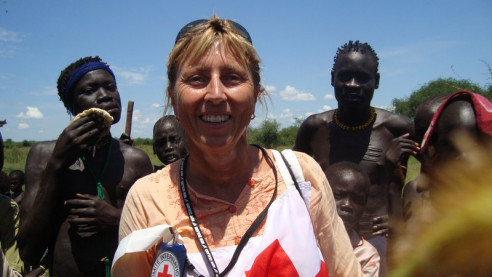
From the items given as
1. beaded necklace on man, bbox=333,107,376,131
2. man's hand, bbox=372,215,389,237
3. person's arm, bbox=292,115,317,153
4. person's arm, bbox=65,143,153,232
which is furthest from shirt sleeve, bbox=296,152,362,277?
person's arm, bbox=292,115,317,153

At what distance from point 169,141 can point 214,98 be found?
2199 mm

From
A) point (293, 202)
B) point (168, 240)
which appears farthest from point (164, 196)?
point (293, 202)

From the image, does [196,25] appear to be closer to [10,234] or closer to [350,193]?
[350,193]

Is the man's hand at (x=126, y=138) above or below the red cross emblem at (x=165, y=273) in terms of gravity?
above

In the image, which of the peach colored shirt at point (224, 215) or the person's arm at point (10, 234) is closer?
the peach colored shirt at point (224, 215)

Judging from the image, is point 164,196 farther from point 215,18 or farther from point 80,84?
point 80,84

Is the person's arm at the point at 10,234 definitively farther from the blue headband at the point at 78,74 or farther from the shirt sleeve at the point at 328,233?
the shirt sleeve at the point at 328,233

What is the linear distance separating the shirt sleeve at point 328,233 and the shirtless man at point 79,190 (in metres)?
1.23

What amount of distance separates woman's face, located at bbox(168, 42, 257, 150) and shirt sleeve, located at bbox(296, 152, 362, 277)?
33 centimetres

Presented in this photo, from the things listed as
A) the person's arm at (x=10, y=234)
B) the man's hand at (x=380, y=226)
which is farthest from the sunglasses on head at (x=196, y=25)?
the man's hand at (x=380, y=226)

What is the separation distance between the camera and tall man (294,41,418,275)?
3.36 meters

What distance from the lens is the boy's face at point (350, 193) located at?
266 centimetres

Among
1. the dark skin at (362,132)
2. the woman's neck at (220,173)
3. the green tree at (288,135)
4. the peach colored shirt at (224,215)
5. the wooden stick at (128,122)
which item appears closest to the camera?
the peach colored shirt at (224,215)

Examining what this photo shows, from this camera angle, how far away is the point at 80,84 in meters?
2.59
